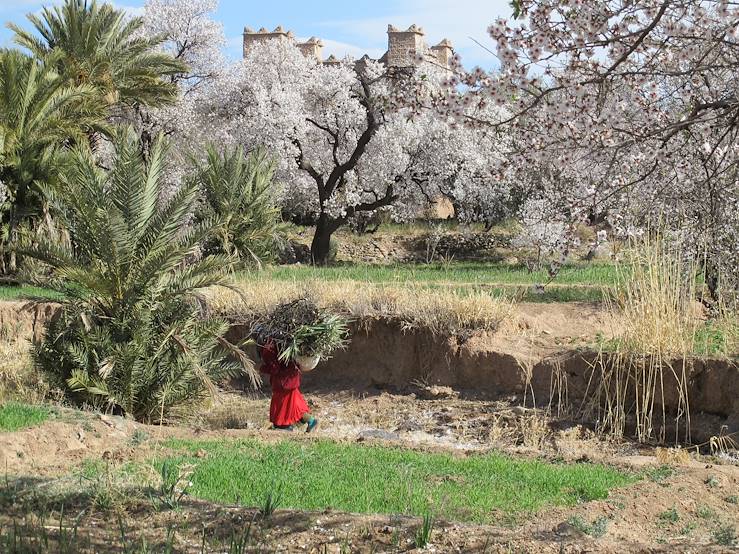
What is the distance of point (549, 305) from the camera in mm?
14789

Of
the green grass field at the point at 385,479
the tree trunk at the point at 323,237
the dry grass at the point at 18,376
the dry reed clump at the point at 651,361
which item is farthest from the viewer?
the tree trunk at the point at 323,237

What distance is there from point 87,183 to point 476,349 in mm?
5683

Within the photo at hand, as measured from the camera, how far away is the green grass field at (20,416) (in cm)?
845

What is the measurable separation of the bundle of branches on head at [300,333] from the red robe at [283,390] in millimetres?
104

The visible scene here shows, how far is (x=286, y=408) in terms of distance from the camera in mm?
10500

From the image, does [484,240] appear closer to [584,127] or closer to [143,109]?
[143,109]

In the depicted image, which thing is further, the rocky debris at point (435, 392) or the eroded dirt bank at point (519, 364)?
the rocky debris at point (435, 392)

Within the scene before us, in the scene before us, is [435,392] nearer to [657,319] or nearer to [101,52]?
[657,319]

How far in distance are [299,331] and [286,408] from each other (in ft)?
2.81

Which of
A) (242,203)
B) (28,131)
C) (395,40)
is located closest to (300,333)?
(28,131)

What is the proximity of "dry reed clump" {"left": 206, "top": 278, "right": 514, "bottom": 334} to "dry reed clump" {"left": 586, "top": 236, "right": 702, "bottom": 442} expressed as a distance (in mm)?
2433

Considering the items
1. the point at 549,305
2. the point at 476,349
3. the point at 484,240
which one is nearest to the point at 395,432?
the point at 476,349

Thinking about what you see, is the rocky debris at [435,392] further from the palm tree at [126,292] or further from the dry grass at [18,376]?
the dry grass at [18,376]

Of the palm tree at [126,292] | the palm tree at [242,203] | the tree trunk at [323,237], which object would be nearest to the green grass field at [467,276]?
the palm tree at [242,203]
